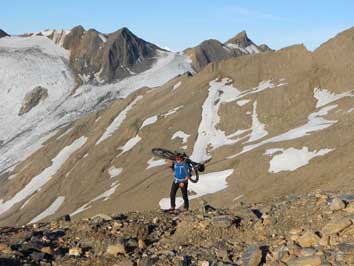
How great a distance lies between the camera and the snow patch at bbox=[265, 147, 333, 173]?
6582 centimetres

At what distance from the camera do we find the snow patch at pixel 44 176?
112 m

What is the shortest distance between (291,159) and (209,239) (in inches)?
2202

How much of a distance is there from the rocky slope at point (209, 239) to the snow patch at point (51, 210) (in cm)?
7615

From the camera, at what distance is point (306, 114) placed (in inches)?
3610

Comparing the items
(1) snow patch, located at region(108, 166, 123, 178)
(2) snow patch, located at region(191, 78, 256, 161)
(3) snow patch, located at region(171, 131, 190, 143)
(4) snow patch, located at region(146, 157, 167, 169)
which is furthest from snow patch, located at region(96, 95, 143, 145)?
(4) snow patch, located at region(146, 157, 167, 169)

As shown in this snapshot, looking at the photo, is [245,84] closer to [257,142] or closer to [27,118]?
[257,142]

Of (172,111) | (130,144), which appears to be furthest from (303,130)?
(130,144)

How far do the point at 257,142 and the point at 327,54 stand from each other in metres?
35.6

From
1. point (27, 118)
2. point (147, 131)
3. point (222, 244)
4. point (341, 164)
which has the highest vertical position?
point (27, 118)

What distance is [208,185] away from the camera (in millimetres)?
69062

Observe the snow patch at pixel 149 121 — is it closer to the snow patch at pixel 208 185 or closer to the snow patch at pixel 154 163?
the snow patch at pixel 154 163

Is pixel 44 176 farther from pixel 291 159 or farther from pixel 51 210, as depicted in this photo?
pixel 291 159

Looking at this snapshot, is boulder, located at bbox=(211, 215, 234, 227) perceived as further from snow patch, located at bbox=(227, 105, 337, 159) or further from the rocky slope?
snow patch, located at bbox=(227, 105, 337, 159)

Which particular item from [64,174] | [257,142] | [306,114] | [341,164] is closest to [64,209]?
[64,174]
